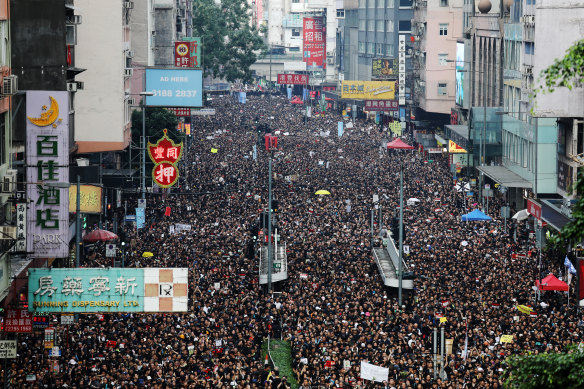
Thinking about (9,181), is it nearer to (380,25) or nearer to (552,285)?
(552,285)

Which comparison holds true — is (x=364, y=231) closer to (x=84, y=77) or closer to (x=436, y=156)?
(x=84, y=77)

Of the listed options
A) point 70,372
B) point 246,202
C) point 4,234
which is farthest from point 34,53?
point 246,202

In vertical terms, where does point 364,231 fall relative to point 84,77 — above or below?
below

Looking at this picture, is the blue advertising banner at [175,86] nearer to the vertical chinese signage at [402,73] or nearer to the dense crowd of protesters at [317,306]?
the dense crowd of protesters at [317,306]

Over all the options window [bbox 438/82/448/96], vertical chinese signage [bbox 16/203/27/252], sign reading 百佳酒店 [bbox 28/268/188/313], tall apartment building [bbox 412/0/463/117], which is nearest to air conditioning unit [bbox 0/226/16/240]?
vertical chinese signage [bbox 16/203/27/252]

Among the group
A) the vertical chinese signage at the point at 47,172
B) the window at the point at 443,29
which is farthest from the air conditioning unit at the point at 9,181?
the window at the point at 443,29

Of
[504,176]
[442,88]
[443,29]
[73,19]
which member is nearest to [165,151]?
[73,19]

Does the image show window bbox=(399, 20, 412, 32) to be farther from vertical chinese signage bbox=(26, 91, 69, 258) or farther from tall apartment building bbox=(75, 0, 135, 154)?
vertical chinese signage bbox=(26, 91, 69, 258)
